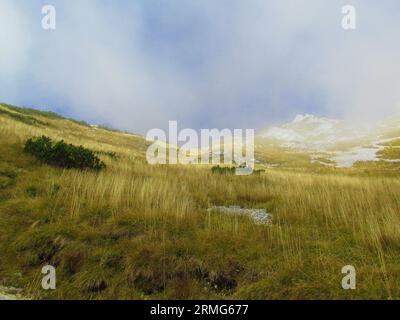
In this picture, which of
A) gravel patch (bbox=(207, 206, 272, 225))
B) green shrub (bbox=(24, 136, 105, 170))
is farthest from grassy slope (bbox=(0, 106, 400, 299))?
green shrub (bbox=(24, 136, 105, 170))

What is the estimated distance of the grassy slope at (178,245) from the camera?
4191mm

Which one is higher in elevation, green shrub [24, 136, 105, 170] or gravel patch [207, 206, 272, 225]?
green shrub [24, 136, 105, 170]

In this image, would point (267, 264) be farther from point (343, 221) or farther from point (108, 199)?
point (108, 199)

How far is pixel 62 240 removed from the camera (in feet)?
17.3

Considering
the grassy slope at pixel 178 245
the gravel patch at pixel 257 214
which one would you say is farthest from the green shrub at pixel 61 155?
the gravel patch at pixel 257 214

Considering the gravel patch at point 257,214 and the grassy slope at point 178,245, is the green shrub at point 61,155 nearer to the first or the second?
the grassy slope at point 178,245

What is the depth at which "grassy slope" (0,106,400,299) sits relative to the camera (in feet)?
13.8

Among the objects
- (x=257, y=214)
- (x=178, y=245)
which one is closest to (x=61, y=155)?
(x=178, y=245)

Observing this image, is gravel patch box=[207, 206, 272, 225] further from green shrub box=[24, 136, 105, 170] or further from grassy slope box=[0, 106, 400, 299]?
green shrub box=[24, 136, 105, 170]

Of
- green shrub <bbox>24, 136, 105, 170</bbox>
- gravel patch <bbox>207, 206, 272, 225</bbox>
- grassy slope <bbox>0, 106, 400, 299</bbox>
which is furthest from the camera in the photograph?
green shrub <bbox>24, 136, 105, 170</bbox>

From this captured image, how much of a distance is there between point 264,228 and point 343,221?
1776 millimetres

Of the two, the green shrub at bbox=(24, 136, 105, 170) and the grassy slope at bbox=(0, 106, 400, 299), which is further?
the green shrub at bbox=(24, 136, 105, 170)
